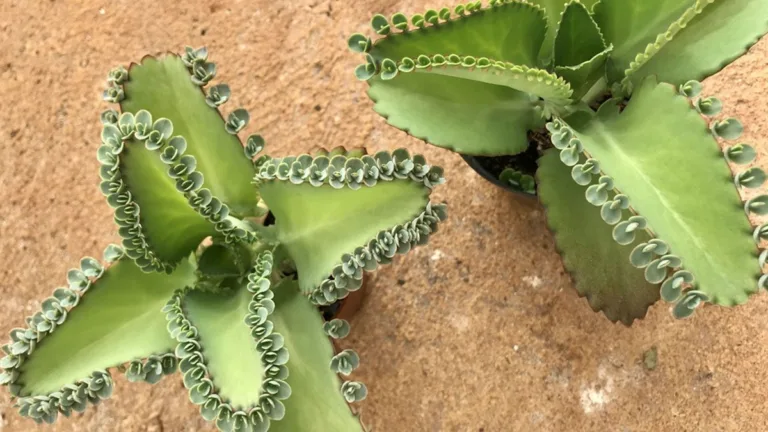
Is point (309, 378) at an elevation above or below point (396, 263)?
above

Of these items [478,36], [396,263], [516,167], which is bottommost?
[396,263]

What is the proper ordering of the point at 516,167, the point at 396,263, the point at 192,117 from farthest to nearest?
the point at 396,263
the point at 516,167
the point at 192,117

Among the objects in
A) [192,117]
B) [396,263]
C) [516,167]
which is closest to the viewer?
[192,117]

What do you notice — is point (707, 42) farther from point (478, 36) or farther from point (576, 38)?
point (478, 36)

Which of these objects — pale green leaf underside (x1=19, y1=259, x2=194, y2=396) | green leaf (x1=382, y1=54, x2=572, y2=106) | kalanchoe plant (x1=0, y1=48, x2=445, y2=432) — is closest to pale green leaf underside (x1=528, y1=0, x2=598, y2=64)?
green leaf (x1=382, y1=54, x2=572, y2=106)

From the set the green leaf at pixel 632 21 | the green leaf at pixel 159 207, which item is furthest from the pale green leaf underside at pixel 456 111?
the green leaf at pixel 159 207

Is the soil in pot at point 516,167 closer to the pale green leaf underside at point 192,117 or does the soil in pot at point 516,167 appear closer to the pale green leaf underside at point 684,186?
the pale green leaf underside at point 684,186

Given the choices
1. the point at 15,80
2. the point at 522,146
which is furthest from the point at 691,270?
the point at 15,80

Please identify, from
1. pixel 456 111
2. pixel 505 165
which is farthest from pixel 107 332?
pixel 505 165
